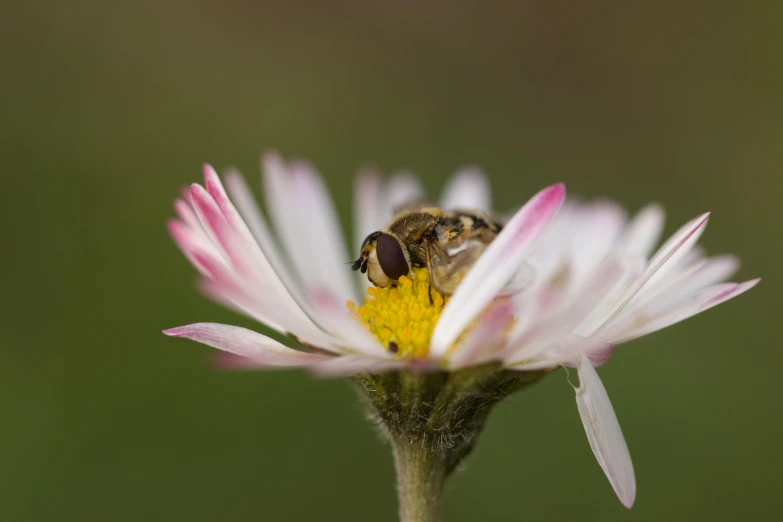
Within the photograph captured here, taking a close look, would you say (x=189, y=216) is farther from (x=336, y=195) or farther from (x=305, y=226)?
(x=336, y=195)

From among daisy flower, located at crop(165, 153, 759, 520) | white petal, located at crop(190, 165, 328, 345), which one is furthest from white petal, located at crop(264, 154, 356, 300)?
white petal, located at crop(190, 165, 328, 345)

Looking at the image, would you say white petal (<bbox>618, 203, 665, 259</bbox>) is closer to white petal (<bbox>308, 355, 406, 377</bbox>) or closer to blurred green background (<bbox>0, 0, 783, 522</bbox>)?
white petal (<bbox>308, 355, 406, 377</bbox>)

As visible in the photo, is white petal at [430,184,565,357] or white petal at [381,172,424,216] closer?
white petal at [430,184,565,357]

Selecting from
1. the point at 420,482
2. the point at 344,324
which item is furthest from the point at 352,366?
the point at 420,482

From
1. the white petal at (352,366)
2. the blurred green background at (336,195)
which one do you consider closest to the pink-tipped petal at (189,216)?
the white petal at (352,366)

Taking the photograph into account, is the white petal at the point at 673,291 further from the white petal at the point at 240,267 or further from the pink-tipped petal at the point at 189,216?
the pink-tipped petal at the point at 189,216

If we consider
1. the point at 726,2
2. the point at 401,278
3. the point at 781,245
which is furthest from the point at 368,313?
the point at 726,2
